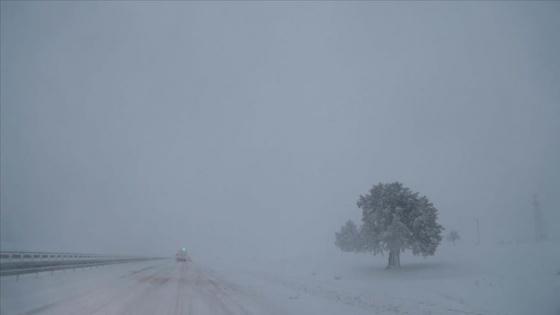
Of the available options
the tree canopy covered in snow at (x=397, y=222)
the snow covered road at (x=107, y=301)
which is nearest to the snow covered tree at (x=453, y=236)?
the tree canopy covered in snow at (x=397, y=222)

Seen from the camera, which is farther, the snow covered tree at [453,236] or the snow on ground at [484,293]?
the snow covered tree at [453,236]

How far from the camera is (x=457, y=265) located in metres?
42.8

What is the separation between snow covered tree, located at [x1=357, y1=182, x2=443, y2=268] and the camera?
136 feet

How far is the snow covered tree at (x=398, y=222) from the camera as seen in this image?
41375mm

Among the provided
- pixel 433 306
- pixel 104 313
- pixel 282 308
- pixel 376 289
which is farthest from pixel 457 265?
pixel 104 313

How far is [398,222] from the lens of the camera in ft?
135

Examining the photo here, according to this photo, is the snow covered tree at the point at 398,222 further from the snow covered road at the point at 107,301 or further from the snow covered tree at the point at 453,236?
the snow covered tree at the point at 453,236

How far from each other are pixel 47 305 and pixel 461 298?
66.5 ft

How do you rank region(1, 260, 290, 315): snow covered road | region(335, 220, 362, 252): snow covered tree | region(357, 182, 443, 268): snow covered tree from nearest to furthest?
region(1, 260, 290, 315): snow covered road, region(357, 182, 443, 268): snow covered tree, region(335, 220, 362, 252): snow covered tree

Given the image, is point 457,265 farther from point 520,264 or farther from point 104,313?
point 104,313

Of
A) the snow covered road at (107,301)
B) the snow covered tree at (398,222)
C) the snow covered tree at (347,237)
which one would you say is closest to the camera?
the snow covered road at (107,301)

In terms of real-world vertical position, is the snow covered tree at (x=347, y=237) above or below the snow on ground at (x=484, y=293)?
above

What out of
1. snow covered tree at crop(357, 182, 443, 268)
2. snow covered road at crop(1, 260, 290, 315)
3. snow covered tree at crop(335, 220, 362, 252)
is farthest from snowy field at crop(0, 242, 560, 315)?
snow covered tree at crop(335, 220, 362, 252)

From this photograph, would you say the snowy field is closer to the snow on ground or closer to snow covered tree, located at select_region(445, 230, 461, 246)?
the snow on ground
